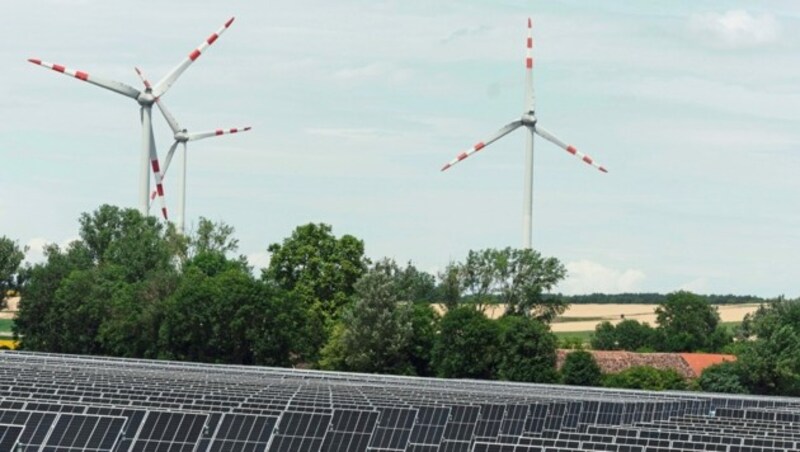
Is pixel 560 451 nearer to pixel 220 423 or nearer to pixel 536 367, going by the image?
pixel 220 423

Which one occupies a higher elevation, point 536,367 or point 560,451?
point 560,451

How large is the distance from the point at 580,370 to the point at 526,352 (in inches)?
166

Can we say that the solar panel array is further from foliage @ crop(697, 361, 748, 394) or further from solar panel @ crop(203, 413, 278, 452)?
foliage @ crop(697, 361, 748, 394)

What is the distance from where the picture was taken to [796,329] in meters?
137

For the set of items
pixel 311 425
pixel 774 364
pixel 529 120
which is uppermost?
pixel 529 120

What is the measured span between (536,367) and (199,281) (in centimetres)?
2914

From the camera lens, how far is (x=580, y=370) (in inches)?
4870

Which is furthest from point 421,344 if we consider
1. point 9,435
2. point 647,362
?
point 9,435

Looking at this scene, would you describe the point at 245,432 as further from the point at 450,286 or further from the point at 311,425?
the point at 450,286

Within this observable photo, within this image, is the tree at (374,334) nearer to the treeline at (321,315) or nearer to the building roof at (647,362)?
the treeline at (321,315)

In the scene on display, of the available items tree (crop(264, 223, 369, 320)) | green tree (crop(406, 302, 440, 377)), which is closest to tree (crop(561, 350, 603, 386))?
green tree (crop(406, 302, 440, 377))

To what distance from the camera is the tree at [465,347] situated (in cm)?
12319

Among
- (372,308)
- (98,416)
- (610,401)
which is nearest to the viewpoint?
(98,416)

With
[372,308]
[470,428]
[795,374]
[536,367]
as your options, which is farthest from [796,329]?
[470,428]
